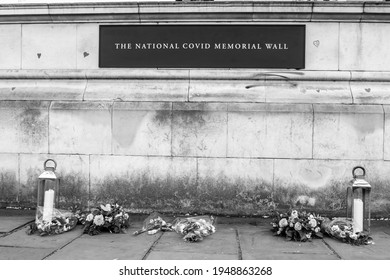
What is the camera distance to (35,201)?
762 centimetres

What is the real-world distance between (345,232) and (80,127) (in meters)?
5.63

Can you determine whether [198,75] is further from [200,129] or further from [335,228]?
[335,228]

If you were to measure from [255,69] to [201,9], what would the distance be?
1761 mm

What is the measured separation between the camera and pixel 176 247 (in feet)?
17.9

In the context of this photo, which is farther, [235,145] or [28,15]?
[28,15]

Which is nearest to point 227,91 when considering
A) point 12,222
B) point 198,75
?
point 198,75

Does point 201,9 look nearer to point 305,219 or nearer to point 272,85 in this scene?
point 272,85

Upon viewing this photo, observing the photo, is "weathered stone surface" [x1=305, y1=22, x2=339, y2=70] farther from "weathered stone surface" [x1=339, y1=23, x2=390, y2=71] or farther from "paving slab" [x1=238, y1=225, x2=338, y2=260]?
"paving slab" [x1=238, y1=225, x2=338, y2=260]

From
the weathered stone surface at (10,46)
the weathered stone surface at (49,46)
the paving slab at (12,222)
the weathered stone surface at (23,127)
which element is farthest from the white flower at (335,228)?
the weathered stone surface at (10,46)

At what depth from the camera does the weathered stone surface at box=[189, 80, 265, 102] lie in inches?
294

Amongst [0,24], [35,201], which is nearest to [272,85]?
[35,201]

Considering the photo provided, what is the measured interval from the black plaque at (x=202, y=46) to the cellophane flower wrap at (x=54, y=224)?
3.42 m
